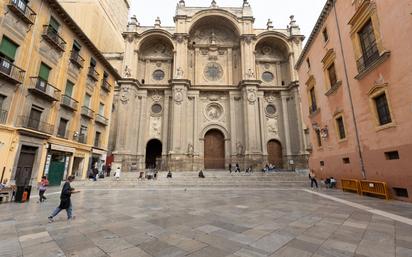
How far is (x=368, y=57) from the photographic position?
10.5 meters

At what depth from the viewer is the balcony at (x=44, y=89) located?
42.5 feet

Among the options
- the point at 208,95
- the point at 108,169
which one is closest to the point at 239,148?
the point at 208,95

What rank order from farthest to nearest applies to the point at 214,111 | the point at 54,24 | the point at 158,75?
the point at 158,75
the point at 214,111
the point at 54,24

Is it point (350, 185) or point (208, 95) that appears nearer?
point (350, 185)

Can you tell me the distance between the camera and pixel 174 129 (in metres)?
24.5

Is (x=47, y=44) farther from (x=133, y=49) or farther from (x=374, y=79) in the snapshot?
(x=374, y=79)

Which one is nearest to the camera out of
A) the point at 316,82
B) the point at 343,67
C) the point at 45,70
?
the point at 343,67

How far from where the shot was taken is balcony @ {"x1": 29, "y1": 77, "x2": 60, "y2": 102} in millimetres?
12957

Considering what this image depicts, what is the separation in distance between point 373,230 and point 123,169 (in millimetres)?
23204

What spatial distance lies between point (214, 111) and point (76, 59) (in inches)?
666

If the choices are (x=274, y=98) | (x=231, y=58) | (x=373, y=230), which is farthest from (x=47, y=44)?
(x=274, y=98)

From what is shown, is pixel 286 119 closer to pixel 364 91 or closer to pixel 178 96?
pixel 178 96

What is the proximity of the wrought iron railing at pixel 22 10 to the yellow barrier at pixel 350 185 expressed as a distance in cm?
2221

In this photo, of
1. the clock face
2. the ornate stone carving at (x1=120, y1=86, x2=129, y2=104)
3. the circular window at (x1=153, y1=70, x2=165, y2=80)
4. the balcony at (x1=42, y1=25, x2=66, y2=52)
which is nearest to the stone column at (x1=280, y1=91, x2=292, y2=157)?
the clock face
